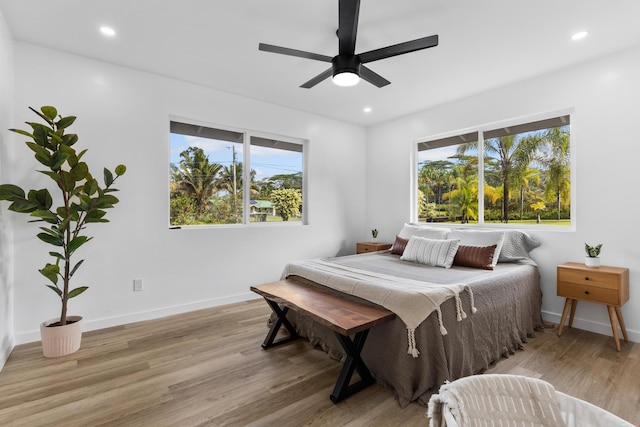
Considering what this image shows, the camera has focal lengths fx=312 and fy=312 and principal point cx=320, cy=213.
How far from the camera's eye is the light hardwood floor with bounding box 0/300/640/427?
1789 mm

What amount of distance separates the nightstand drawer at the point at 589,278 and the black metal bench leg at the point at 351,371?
2131mm

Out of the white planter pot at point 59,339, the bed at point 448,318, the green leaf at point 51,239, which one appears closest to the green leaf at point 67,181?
the green leaf at point 51,239

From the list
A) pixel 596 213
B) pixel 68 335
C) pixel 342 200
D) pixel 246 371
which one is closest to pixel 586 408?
pixel 246 371

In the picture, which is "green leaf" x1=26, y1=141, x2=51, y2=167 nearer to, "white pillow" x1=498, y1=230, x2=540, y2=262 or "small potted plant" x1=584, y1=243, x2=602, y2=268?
"white pillow" x1=498, y1=230, x2=540, y2=262

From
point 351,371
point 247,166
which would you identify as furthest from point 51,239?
point 351,371

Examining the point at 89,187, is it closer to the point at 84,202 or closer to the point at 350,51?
the point at 84,202

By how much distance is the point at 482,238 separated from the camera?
3.36m

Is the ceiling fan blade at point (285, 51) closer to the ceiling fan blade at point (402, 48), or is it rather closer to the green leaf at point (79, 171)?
the ceiling fan blade at point (402, 48)

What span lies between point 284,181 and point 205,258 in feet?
5.13

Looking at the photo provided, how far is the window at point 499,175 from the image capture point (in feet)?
11.1

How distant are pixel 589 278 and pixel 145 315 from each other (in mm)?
4285

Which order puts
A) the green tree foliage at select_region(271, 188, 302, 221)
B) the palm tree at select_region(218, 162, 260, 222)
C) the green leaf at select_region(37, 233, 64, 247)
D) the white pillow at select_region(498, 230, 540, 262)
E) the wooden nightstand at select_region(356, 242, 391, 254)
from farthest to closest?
the wooden nightstand at select_region(356, 242, 391, 254), the green tree foliage at select_region(271, 188, 302, 221), the palm tree at select_region(218, 162, 260, 222), the white pillow at select_region(498, 230, 540, 262), the green leaf at select_region(37, 233, 64, 247)

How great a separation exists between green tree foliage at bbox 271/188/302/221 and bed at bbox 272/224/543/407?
1.43 m

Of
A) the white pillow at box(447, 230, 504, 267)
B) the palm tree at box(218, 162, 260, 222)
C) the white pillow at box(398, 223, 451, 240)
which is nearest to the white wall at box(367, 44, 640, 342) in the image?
Answer: the white pillow at box(447, 230, 504, 267)
